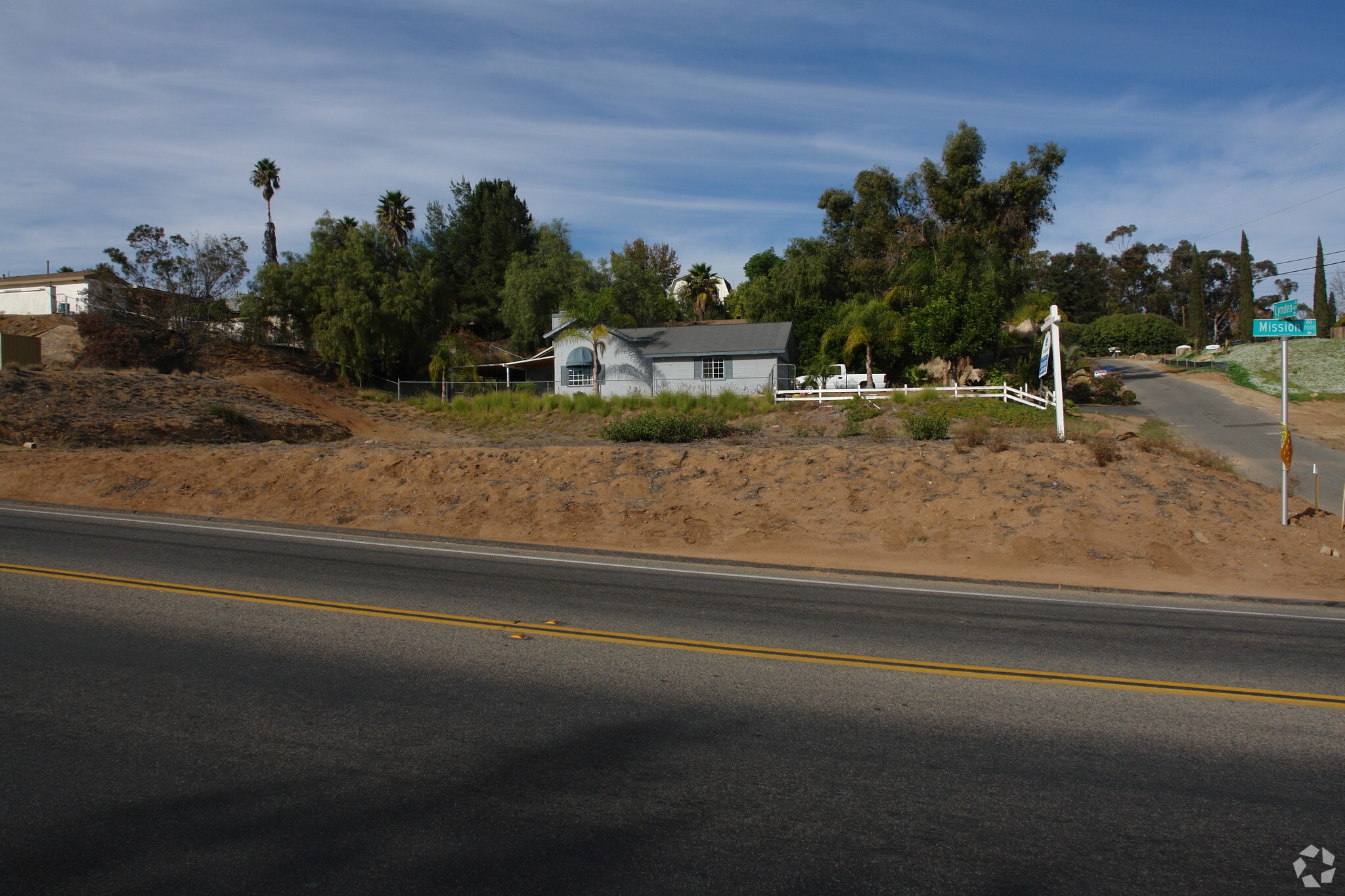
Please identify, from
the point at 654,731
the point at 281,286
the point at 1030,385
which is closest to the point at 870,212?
the point at 1030,385

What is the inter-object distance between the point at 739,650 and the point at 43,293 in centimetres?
6039

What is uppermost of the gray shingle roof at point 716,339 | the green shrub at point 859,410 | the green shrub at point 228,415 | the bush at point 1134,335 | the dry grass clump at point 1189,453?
the bush at point 1134,335

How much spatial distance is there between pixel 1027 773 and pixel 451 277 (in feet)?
222

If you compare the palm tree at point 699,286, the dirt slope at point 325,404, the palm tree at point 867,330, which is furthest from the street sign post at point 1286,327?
the palm tree at point 699,286

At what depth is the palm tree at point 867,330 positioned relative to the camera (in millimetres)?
44406

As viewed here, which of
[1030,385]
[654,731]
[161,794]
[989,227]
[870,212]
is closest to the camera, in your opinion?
[161,794]

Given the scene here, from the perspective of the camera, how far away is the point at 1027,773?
489cm

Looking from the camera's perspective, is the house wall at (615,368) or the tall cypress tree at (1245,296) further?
the tall cypress tree at (1245,296)

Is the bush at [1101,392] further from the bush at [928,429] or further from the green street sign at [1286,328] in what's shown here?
the green street sign at [1286,328]

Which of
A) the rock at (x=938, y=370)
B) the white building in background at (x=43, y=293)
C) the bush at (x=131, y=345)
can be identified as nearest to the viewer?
the bush at (x=131, y=345)

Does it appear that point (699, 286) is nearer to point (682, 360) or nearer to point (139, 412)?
point (682, 360)

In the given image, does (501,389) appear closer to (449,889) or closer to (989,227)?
(989,227)

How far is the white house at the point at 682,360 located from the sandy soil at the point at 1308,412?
72.5 ft

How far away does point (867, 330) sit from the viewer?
4456cm
